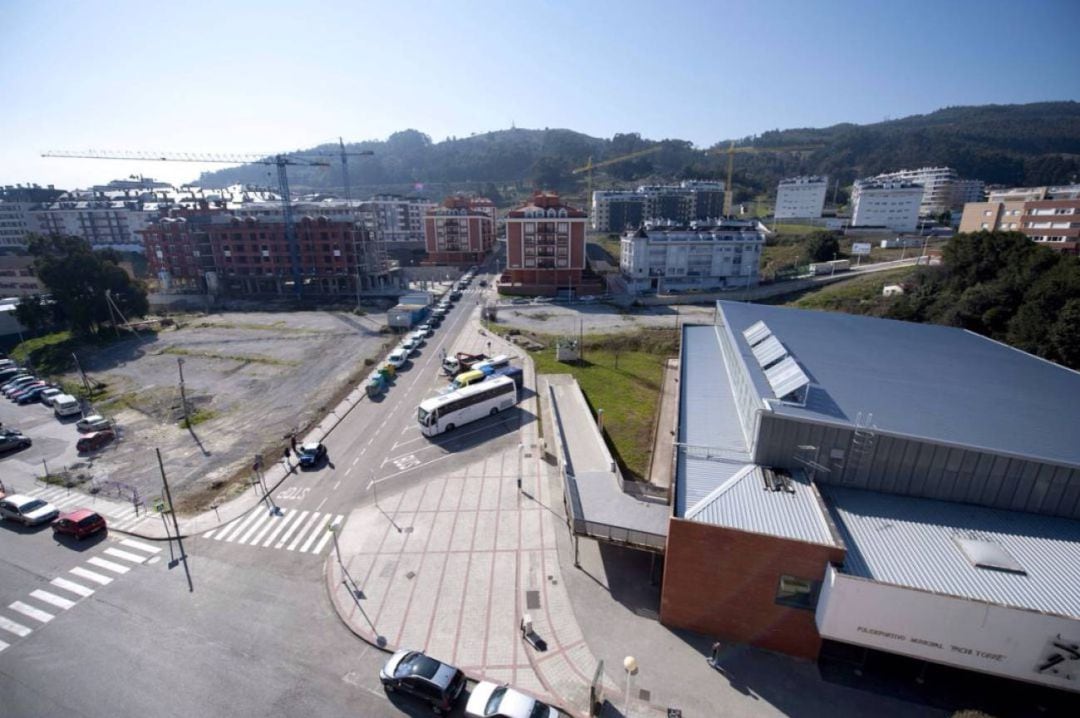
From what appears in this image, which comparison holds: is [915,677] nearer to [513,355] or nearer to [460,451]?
[460,451]

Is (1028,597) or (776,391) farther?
(776,391)

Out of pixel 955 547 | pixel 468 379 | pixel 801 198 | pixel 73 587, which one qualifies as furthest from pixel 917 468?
pixel 801 198

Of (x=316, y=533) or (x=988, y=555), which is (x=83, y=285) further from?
(x=988, y=555)

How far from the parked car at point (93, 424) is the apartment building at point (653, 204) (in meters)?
124

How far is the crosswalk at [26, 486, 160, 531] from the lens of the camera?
23.6 m

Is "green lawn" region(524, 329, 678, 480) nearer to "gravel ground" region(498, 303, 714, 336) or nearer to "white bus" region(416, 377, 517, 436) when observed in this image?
"gravel ground" region(498, 303, 714, 336)

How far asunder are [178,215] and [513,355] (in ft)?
240

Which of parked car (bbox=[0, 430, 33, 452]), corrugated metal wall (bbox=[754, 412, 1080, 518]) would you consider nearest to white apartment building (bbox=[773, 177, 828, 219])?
corrugated metal wall (bbox=[754, 412, 1080, 518])

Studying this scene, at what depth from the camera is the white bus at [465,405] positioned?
30531mm

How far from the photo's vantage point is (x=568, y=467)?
24.0 meters

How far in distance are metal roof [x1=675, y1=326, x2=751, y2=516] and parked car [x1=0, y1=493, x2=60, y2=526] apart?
30.2 metres

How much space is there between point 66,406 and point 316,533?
2959 centimetres

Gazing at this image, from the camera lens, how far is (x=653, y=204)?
450 feet

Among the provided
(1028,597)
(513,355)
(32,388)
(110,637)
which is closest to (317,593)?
(110,637)
